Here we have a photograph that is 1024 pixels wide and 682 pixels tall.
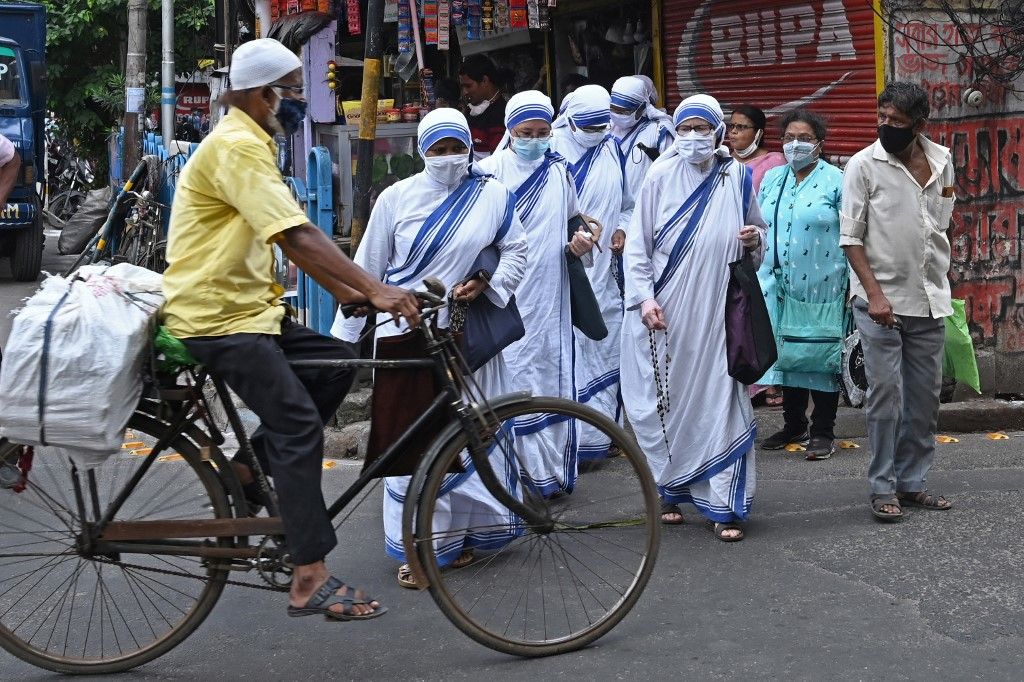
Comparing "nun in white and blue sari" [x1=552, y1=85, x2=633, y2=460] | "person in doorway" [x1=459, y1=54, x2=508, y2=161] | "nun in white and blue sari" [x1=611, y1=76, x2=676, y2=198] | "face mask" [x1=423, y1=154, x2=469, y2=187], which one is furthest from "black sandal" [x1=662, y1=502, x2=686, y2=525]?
"person in doorway" [x1=459, y1=54, x2=508, y2=161]

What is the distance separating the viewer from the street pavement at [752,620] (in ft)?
13.1

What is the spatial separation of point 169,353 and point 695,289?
2.45 m

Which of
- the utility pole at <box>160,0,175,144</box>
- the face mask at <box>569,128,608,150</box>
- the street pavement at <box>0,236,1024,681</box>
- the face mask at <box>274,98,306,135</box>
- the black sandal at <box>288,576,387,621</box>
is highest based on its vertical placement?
the utility pole at <box>160,0,175,144</box>

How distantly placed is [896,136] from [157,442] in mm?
3279

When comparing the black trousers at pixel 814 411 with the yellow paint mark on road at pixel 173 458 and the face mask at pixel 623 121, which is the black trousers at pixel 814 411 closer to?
the face mask at pixel 623 121

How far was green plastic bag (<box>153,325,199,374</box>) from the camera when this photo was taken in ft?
12.8

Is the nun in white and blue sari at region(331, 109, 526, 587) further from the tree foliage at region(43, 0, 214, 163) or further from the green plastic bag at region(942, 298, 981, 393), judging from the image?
the tree foliage at region(43, 0, 214, 163)

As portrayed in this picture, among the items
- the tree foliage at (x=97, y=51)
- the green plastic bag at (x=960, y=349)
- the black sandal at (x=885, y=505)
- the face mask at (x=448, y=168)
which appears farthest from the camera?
the tree foliage at (x=97, y=51)

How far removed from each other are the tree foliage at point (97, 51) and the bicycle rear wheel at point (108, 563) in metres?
21.0

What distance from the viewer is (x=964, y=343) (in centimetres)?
680

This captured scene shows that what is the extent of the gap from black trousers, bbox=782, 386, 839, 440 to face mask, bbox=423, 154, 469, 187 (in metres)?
2.87

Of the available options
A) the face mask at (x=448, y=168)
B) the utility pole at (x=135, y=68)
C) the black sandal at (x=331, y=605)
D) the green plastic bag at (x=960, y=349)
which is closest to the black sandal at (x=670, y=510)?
the face mask at (x=448, y=168)

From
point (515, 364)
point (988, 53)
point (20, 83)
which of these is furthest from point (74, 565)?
point (20, 83)

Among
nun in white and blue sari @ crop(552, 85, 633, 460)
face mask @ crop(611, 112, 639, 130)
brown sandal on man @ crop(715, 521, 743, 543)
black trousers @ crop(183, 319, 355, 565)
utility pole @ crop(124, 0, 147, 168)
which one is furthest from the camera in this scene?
utility pole @ crop(124, 0, 147, 168)
